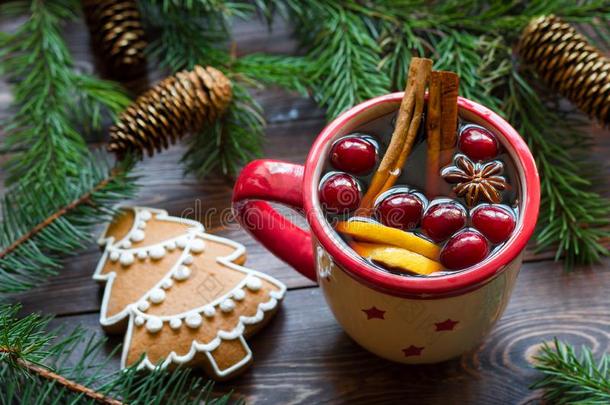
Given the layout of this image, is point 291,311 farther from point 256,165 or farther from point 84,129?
point 84,129

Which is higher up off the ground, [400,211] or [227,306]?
[400,211]

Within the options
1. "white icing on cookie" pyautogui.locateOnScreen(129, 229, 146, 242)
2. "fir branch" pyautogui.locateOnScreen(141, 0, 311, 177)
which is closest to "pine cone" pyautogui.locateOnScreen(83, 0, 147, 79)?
"fir branch" pyautogui.locateOnScreen(141, 0, 311, 177)

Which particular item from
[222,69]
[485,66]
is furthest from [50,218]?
[485,66]

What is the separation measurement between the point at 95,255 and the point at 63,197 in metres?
0.10

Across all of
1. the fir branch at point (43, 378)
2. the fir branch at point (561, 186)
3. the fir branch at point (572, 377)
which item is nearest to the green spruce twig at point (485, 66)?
Answer: the fir branch at point (561, 186)

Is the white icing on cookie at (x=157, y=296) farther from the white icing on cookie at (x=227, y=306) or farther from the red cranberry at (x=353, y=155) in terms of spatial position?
the red cranberry at (x=353, y=155)

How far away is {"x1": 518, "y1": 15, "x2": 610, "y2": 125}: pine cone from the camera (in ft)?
2.73

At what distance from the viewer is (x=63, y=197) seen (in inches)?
32.9

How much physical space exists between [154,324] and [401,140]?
0.34 metres

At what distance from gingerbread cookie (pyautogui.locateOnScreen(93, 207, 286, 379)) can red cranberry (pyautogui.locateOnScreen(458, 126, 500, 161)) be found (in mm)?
280

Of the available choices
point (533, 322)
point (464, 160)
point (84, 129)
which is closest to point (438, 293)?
point (464, 160)

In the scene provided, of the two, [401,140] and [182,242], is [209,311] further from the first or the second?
[401,140]

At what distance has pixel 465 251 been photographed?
2.03 feet

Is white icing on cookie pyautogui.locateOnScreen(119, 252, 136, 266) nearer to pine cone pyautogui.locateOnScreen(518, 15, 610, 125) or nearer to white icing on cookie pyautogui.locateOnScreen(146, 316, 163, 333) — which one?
white icing on cookie pyautogui.locateOnScreen(146, 316, 163, 333)
